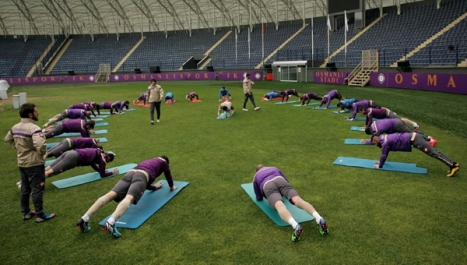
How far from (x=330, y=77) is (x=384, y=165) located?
25760 mm

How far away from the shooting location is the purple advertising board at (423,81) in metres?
20.6

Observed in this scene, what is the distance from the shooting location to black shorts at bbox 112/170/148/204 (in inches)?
246

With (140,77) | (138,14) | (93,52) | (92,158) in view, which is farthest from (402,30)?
(93,52)

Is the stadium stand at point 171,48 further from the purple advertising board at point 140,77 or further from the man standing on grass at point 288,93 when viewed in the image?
the man standing on grass at point 288,93

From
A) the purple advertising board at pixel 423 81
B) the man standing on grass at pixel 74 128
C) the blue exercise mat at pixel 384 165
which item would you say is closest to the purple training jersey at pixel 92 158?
the man standing on grass at pixel 74 128

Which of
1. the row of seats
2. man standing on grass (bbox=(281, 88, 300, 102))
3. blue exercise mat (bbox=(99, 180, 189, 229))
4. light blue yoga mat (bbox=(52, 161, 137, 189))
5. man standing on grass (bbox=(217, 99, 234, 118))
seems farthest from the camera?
the row of seats

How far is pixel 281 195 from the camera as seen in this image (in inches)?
250

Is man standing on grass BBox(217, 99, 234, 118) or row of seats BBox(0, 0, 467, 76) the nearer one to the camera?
man standing on grass BBox(217, 99, 234, 118)

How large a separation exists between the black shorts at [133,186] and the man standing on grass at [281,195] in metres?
2.18

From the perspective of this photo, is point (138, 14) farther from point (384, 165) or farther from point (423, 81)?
point (384, 165)

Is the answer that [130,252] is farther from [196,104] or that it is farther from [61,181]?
[196,104]

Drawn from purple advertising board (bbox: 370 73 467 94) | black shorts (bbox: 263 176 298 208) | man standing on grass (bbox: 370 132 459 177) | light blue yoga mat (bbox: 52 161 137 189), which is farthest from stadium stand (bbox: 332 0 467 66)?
light blue yoga mat (bbox: 52 161 137 189)

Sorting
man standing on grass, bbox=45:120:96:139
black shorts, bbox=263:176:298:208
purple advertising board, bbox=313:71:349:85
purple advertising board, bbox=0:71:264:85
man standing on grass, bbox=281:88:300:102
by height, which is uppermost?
purple advertising board, bbox=0:71:264:85

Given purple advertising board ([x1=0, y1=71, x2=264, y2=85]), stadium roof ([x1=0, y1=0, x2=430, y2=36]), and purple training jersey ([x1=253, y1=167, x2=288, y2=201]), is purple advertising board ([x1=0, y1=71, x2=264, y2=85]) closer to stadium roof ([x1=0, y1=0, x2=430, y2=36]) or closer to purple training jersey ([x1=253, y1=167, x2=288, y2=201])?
stadium roof ([x1=0, y1=0, x2=430, y2=36])
